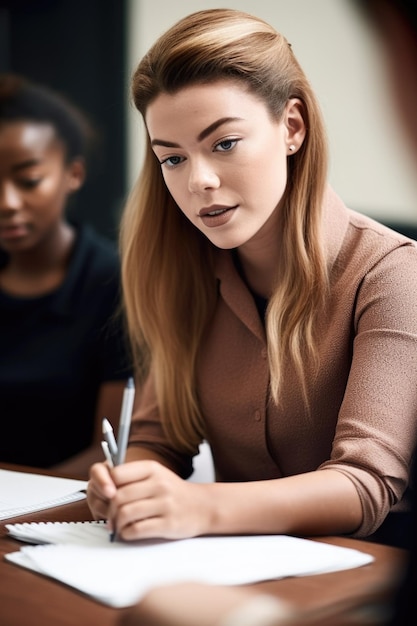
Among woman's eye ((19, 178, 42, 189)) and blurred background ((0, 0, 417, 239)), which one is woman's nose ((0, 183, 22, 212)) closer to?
woman's eye ((19, 178, 42, 189))

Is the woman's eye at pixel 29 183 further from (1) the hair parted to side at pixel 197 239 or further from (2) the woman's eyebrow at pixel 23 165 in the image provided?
(1) the hair parted to side at pixel 197 239

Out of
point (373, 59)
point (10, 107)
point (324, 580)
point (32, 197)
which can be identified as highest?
point (10, 107)

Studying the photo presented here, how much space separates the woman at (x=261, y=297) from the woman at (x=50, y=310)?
0.47 meters

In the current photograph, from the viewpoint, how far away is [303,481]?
1.17m

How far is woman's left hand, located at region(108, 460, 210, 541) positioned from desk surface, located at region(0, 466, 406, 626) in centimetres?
12

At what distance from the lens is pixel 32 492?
4.60ft

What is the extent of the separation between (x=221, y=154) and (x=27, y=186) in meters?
1.12

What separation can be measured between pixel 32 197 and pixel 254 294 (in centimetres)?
97

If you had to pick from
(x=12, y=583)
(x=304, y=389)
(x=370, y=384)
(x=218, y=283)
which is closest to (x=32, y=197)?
(x=218, y=283)

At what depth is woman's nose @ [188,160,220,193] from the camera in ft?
→ 4.50

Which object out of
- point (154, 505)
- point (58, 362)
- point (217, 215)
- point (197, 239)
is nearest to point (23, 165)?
point (58, 362)

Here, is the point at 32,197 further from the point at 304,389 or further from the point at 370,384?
the point at 370,384

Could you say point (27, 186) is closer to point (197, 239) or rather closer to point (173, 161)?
point (197, 239)

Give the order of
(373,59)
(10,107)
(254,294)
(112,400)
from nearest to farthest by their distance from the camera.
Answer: (373,59)
(254,294)
(112,400)
(10,107)
